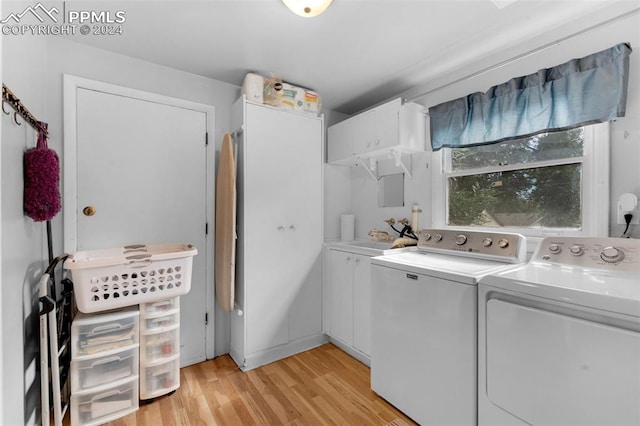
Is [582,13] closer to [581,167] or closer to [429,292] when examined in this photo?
[581,167]

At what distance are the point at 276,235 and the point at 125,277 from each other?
1098mm

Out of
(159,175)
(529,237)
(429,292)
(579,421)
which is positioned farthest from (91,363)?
(529,237)

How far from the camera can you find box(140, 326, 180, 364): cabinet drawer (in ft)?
5.90

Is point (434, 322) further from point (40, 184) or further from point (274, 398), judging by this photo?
point (40, 184)

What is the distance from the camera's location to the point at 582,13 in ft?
5.09

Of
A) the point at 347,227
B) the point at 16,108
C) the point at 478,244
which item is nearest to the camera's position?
the point at 16,108


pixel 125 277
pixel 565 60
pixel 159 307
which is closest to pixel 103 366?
pixel 159 307

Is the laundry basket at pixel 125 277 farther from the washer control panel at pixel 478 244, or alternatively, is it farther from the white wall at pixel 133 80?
the washer control panel at pixel 478 244

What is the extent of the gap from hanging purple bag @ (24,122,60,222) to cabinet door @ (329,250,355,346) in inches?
77.6

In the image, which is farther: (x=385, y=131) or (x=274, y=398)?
(x=385, y=131)

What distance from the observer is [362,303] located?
2.28 metres

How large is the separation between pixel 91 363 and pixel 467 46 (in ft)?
10.3

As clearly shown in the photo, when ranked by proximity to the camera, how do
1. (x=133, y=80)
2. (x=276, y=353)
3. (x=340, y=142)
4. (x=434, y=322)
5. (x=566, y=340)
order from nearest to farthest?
(x=566, y=340) → (x=434, y=322) → (x=133, y=80) → (x=276, y=353) → (x=340, y=142)

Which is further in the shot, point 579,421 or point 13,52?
point 13,52
